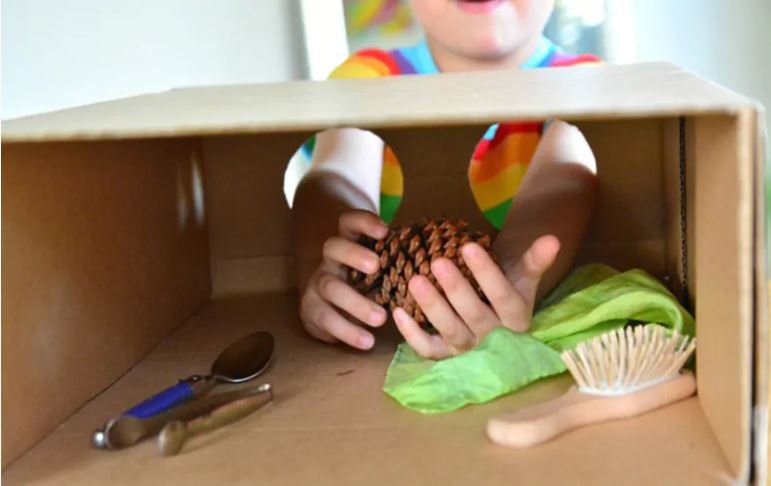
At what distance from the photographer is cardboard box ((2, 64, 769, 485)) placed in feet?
1.20

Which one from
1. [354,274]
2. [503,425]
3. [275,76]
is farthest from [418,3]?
[503,425]

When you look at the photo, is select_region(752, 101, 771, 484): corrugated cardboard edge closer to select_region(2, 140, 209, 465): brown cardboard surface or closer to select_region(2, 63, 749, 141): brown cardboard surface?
select_region(2, 63, 749, 141): brown cardboard surface

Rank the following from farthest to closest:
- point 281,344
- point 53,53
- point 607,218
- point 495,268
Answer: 1. point 53,53
2. point 607,218
3. point 281,344
4. point 495,268

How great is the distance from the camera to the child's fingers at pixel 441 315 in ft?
1.73

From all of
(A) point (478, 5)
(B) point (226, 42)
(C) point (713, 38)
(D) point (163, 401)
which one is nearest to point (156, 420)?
(D) point (163, 401)

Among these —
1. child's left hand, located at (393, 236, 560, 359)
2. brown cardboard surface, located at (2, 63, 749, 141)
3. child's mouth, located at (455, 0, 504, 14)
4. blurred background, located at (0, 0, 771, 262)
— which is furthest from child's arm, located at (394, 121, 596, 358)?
blurred background, located at (0, 0, 771, 262)

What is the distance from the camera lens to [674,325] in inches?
21.3

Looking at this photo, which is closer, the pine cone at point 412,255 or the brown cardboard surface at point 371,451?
the brown cardboard surface at point 371,451

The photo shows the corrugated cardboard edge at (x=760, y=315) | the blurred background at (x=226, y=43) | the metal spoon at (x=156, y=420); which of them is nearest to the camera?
the corrugated cardboard edge at (x=760, y=315)

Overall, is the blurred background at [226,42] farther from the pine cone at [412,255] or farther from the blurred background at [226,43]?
the pine cone at [412,255]

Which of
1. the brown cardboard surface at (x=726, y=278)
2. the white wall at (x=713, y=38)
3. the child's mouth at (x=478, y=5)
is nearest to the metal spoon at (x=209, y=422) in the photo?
→ the brown cardboard surface at (x=726, y=278)

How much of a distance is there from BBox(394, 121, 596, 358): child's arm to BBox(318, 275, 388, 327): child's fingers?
0.14 ft

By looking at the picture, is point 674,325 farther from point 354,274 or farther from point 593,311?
point 354,274

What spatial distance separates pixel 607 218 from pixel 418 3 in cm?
45
